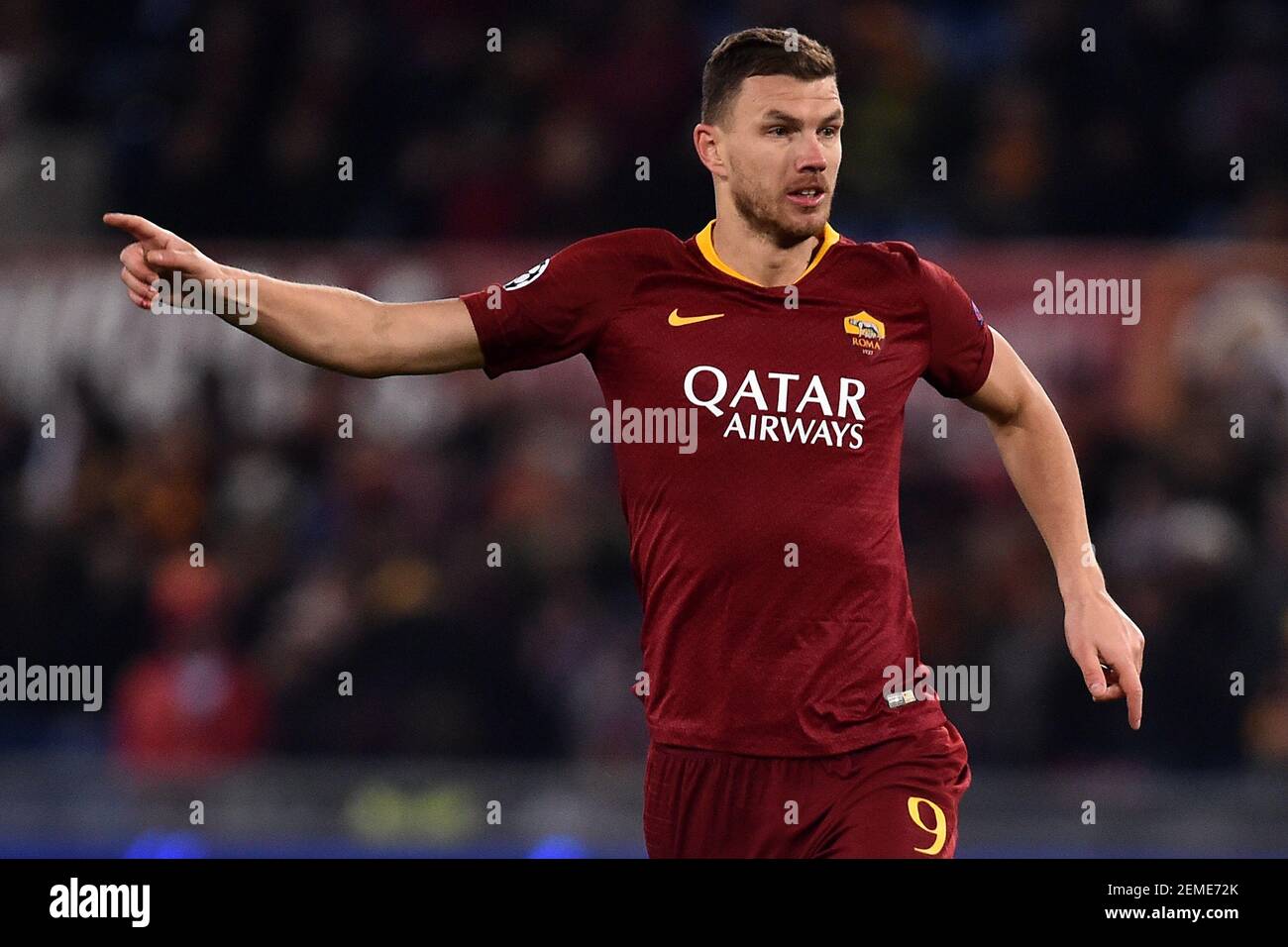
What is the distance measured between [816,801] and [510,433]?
5.66 metres

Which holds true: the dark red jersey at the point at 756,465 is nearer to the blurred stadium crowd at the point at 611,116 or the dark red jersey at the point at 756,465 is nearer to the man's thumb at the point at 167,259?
the man's thumb at the point at 167,259

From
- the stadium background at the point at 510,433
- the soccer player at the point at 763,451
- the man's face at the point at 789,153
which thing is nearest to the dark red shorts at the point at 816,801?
the soccer player at the point at 763,451

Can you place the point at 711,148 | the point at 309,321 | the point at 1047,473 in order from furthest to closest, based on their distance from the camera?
1. the point at 1047,473
2. the point at 711,148
3. the point at 309,321

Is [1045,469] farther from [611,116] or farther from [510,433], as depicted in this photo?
[611,116]

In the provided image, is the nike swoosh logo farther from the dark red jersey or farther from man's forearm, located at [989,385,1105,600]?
man's forearm, located at [989,385,1105,600]

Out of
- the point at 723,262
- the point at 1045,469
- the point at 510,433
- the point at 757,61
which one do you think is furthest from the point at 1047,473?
the point at 510,433

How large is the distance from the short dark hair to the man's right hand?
4.30 ft

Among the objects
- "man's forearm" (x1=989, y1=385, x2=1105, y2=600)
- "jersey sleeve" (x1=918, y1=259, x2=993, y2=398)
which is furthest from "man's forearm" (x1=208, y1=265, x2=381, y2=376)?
"man's forearm" (x1=989, y1=385, x2=1105, y2=600)

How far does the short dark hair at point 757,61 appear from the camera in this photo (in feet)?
15.6

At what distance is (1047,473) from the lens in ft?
16.5

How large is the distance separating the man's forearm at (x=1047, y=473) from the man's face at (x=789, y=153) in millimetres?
763

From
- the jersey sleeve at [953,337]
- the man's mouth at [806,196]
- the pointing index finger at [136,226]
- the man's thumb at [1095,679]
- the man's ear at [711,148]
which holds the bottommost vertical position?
the man's thumb at [1095,679]

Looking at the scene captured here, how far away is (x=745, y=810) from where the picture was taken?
4574 mm

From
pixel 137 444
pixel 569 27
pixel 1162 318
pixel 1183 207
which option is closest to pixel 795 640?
pixel 1162 318
